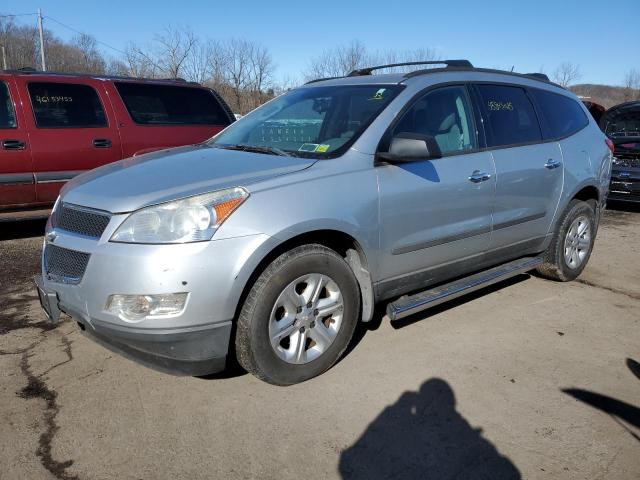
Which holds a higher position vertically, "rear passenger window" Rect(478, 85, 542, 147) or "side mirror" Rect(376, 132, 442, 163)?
"rear passenger window" Rect(478, 85, 542, 147)

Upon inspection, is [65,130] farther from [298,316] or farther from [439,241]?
[439,241]

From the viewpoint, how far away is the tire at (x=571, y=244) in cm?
492

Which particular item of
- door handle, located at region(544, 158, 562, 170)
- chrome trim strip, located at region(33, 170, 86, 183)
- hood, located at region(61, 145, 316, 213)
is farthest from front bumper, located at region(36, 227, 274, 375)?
chrome trim strip, located at region(33, 170, 86, 183)

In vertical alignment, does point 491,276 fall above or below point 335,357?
above

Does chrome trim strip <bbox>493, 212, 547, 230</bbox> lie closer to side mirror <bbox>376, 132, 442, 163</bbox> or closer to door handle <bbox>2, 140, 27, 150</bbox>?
side mirror <bbox>376, 132, 442, 163</bbox>

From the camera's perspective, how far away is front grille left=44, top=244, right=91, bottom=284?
281cm

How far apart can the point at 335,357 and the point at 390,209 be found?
3.20 feet

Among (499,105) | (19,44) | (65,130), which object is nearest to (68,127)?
(65,130)

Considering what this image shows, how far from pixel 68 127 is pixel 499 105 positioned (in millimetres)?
4748

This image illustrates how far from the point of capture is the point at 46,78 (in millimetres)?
6195

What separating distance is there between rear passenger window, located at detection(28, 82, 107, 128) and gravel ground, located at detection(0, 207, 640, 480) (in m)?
2.79

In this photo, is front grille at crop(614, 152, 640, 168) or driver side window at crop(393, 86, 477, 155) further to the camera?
front grille at crop(614, 152, 640, 168)

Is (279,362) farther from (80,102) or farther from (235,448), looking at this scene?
(80,102)

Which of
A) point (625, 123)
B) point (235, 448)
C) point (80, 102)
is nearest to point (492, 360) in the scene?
point (235, 448)
